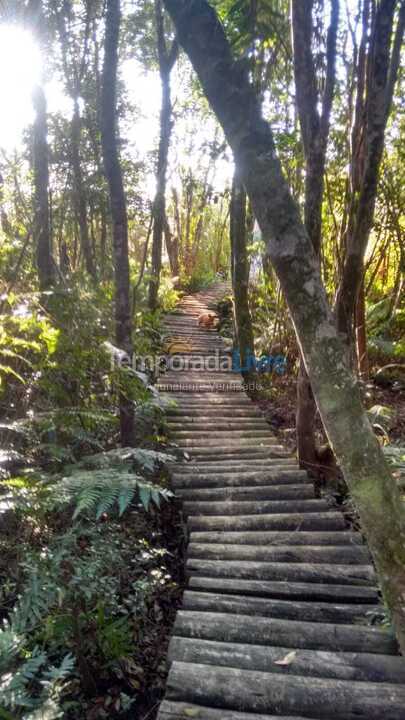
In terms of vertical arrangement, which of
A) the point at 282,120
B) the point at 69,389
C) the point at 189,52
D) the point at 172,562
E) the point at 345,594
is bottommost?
the point at 172,562

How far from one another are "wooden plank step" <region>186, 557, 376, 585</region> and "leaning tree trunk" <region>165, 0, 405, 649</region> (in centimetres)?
76

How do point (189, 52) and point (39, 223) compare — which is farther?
point (39, 223)

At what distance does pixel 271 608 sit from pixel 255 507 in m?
1.08

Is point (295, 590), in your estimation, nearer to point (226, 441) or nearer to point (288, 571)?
point (288, 571)

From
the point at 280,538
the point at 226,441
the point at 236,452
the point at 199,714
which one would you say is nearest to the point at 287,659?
the point at 199,714

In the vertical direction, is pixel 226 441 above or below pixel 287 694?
above

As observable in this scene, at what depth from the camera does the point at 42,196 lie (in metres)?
4.60

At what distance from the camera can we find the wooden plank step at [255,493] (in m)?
3.95

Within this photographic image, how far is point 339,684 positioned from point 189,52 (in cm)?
320

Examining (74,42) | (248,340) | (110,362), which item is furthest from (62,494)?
(74,42)

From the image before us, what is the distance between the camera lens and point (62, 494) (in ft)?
8.45

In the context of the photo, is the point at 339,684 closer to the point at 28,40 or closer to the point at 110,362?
the point at 110,362

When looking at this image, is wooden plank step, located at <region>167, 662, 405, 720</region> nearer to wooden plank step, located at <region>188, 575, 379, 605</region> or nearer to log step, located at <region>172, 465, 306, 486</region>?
wooden plank step, located at <region>188, 575, 379, 605</region>

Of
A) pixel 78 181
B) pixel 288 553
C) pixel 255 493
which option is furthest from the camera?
pixel 78 181
